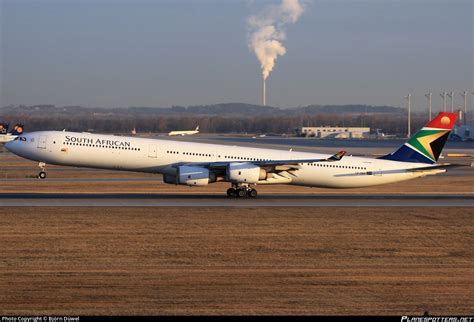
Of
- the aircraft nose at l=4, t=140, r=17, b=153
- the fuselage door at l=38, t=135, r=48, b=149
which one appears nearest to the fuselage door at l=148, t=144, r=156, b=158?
the fuselage door at l=38, t=135, r=48, b=149

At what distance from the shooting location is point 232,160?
1902 inches

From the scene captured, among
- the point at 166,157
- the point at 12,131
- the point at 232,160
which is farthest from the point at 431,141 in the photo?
the point at 12,131

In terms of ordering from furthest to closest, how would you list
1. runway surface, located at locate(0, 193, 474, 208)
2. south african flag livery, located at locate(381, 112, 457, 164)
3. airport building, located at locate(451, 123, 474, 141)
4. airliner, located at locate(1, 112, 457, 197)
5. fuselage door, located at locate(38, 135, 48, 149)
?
airport building, located at locate(451, 123, 474, 141), south african flag livery, located at locate(381, 112, 457, 164), fuselage door, located at locate(38, 135, 48, 149), airliner, located at locate(1, 112, 457, 197), runway surface, located at locate(0, 193, 474, 208)

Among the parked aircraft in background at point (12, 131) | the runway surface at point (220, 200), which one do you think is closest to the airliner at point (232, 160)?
the runway surface at point (220, 200)

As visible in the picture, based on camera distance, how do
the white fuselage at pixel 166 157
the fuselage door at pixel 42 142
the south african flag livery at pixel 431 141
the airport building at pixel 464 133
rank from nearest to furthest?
the white fuselage at pixel 166 157 → the fuselage door at pixel 42 142 → the south african flag livery at pixel 431 141 → the airport building at pixel 464 133

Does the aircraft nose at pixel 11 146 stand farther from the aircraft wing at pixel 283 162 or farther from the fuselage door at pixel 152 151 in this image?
the aircraft wing at pixel 283 162

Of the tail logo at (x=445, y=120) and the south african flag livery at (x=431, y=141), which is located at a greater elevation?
the tail logo at (x=445, y=120)

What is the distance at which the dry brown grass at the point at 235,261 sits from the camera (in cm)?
2225

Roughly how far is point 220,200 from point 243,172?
2033 mm

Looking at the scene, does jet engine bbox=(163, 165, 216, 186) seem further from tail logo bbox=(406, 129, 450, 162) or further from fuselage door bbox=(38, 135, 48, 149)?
tail logo bbox=(406, 129, 450, 162)

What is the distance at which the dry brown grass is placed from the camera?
73.0ft

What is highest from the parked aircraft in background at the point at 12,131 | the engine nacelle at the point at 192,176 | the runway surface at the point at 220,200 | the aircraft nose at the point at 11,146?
the parked aircraft in background at the point at 12,131

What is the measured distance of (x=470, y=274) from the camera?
26.9 metres

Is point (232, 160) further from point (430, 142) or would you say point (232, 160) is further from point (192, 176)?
point (430, 142)
